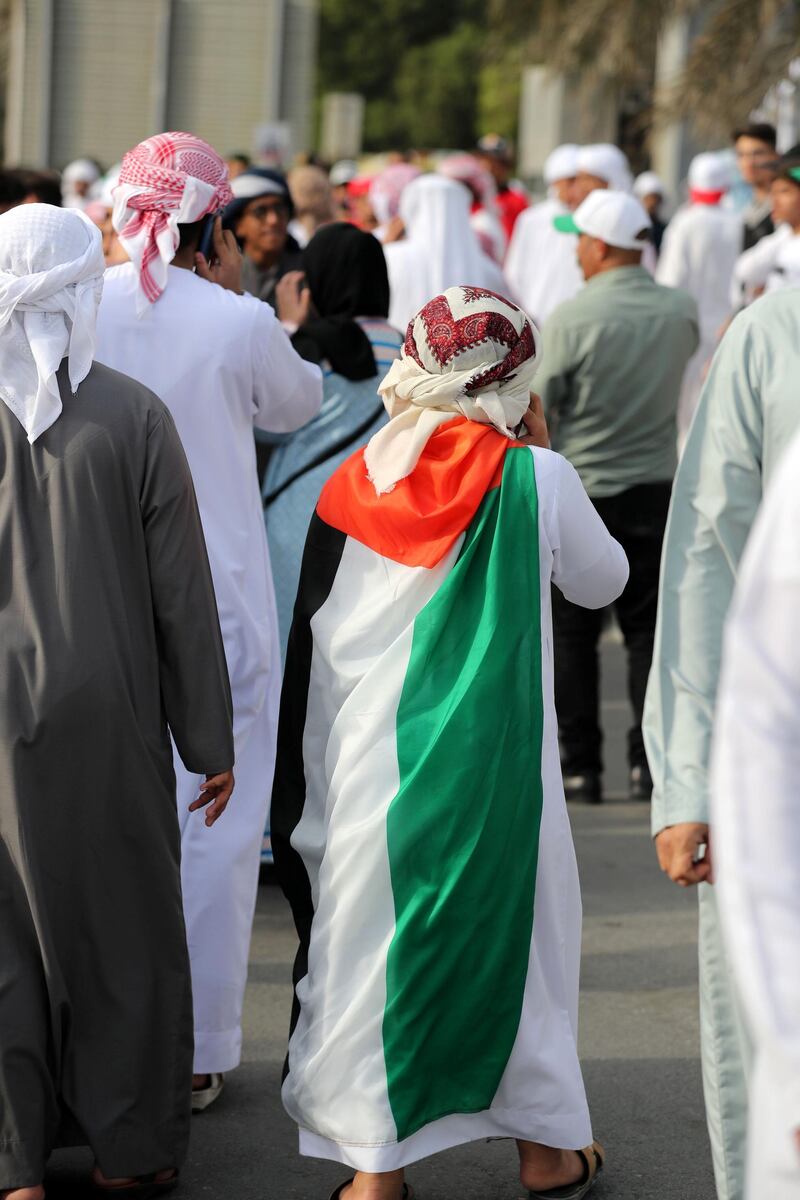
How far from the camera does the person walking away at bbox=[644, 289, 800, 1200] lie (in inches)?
111

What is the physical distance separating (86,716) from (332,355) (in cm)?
214

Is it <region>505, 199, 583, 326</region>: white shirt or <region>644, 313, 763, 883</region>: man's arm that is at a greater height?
<region>644, 313, 763, 883</region>: man's arm

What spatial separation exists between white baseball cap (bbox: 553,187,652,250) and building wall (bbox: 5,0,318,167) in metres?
15.6

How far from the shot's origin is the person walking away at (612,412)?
254 inches

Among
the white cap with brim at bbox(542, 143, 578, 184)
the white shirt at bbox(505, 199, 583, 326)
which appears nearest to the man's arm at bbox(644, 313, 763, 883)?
the white cap with brim at bbox(542, 143, 578, 184)

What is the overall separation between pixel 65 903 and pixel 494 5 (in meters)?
12.8

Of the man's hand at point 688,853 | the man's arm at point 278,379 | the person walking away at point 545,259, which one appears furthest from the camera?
the person walking away at point 545,259

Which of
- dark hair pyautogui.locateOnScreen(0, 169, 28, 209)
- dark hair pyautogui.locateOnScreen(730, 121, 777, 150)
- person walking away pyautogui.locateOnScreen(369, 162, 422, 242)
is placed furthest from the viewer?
dark hair pyautogui.locateOnScreen(730, 121, 777, 150)

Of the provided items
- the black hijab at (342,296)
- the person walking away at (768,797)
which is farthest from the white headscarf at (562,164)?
the person walking away at (768,797)

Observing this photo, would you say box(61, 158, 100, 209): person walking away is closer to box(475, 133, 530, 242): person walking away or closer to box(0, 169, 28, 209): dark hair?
box(475, 133, 530, 242): person walking away

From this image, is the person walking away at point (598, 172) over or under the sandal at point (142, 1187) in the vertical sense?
over

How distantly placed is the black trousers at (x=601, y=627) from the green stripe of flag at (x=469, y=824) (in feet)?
10.4

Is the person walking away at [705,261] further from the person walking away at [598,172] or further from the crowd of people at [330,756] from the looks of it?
the crowd of people at [330,756]

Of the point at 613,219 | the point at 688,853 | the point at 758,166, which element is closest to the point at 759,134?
the point at 758,166
